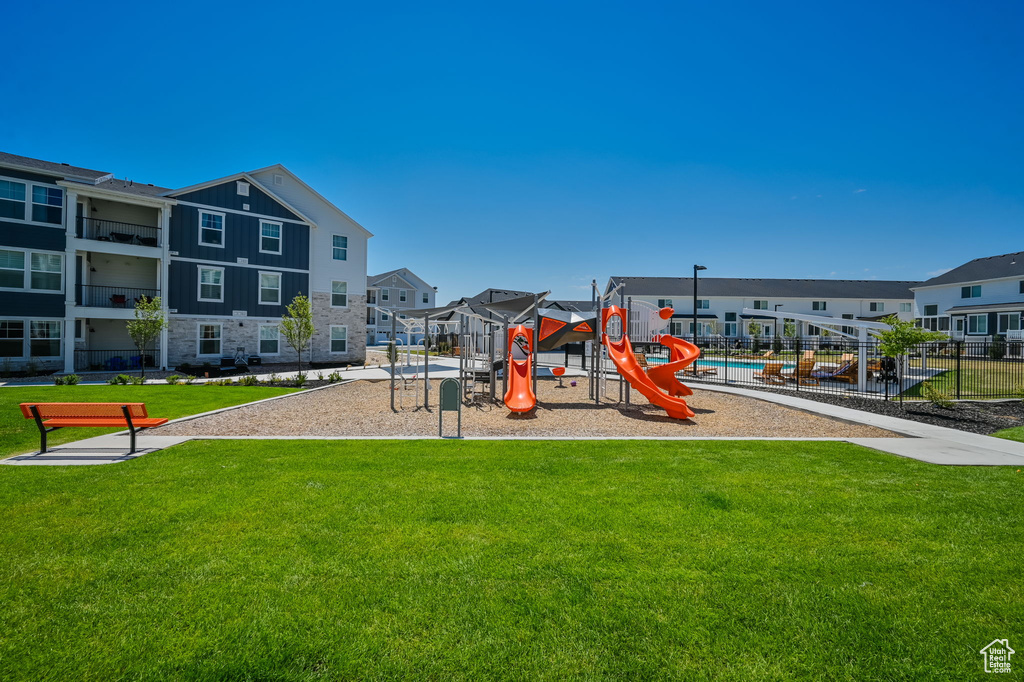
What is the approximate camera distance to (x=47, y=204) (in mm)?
22109

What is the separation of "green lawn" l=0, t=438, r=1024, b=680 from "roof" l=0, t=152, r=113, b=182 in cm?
2275

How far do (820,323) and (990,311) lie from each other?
33567 millimetres

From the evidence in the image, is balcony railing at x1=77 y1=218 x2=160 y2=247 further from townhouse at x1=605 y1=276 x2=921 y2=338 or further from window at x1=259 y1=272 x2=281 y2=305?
townhouse at x1=605 y1=276 x2=921 y2=338

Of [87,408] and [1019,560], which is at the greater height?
[87,408]

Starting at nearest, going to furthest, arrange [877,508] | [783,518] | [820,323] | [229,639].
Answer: [229,639], [783,518], [877,508], [820,323]

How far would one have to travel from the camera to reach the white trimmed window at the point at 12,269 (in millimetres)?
21250

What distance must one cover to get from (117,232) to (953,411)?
36.8 metres

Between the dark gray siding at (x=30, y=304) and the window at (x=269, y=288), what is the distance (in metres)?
8.77

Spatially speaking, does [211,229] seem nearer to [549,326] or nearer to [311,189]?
[311,189]

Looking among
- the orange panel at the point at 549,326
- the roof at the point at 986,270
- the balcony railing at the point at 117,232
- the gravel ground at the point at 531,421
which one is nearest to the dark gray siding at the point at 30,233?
the balcony railing at the point at 117,232

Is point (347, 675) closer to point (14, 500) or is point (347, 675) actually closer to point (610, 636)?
point (610, 636)

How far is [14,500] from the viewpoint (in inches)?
242

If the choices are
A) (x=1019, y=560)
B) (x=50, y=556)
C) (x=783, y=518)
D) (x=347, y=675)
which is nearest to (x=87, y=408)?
(x=50, y=556)

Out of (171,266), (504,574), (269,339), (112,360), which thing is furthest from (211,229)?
(504,574)
